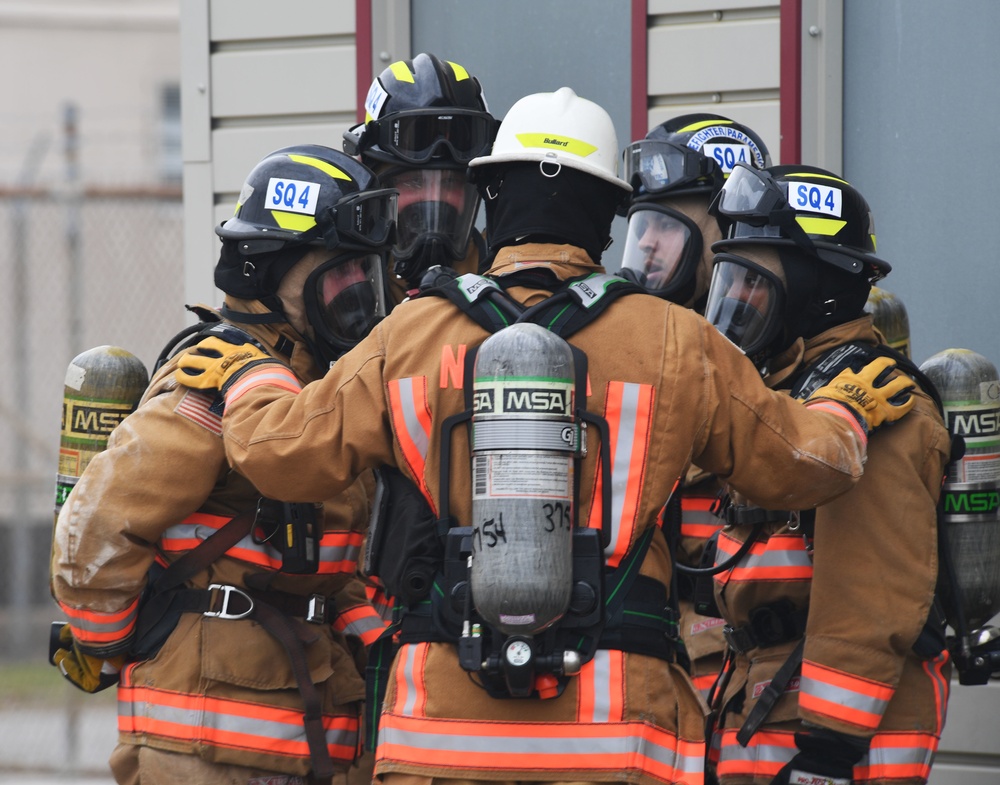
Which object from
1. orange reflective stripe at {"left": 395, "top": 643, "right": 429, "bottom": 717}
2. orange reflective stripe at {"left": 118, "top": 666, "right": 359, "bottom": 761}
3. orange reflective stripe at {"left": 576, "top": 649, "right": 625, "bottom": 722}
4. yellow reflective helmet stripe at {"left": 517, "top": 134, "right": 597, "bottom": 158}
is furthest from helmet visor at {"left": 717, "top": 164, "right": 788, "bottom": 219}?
orange reflective stripe at {"left": 118, "top": 666, "right": 359, "bottom": 761}

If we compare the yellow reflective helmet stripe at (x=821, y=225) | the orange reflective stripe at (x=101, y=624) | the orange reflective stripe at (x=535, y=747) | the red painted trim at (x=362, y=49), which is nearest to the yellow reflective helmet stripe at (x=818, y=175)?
the yellow reflective helmet stripe at (x=821, y=225)

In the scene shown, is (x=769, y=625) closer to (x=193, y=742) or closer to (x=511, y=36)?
(x=193, y=742)

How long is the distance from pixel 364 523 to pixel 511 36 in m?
2.88

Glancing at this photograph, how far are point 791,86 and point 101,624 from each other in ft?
10.7

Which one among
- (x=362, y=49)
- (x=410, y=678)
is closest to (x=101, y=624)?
(x=410, y=678)

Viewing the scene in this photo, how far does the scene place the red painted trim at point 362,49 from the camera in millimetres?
5918

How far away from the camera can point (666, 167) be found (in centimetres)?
452

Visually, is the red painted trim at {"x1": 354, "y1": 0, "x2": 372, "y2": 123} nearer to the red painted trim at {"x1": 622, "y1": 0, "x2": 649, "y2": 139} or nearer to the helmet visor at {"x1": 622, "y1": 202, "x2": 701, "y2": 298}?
the red painted trim at {"x1": 622, "y1": 0, "x2": 649, "y2": 139}

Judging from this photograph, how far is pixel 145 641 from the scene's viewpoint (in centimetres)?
359

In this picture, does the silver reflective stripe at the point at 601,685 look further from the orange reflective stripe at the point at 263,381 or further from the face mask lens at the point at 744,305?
the face mask lens at the point at 744,305

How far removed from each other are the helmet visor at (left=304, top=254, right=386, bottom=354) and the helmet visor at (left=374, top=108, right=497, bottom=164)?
855 millimetres

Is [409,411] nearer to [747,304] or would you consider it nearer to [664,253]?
[747,304]

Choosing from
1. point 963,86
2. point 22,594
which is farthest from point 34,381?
point 963,86

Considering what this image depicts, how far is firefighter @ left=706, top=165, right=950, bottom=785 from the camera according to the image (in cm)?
333
